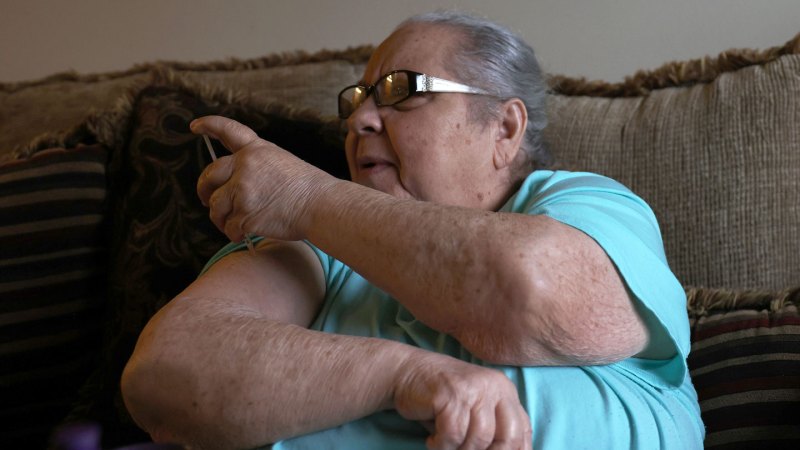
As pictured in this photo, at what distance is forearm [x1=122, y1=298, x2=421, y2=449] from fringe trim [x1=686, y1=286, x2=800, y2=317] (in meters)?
0.57

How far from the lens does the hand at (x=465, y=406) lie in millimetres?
901

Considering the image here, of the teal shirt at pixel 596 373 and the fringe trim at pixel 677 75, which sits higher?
the fringe trim at pixel 677 75

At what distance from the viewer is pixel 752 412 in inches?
47.7

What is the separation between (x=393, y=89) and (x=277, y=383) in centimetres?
52

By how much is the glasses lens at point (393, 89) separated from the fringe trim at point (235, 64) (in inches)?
21.2

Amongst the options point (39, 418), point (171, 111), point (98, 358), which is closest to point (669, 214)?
point (171, 111)

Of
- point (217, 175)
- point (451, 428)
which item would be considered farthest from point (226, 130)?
point (451, 428)

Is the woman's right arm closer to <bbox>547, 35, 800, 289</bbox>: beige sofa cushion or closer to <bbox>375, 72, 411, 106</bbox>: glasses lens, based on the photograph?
<bbox>375, 72, 411, 106</bbox>: glasses lens

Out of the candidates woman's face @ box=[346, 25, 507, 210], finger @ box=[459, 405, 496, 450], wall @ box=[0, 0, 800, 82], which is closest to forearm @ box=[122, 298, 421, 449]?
finger @ box=[459, 405, 496, 450]

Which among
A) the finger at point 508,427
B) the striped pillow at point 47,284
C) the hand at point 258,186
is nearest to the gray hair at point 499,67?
the hand at point 258,186

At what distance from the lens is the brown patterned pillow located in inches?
59.3

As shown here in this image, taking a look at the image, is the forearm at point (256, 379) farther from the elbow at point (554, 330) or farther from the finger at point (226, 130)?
the finger at point (226, 130)

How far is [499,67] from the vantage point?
1365 millimetres

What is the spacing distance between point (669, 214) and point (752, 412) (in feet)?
1.29
